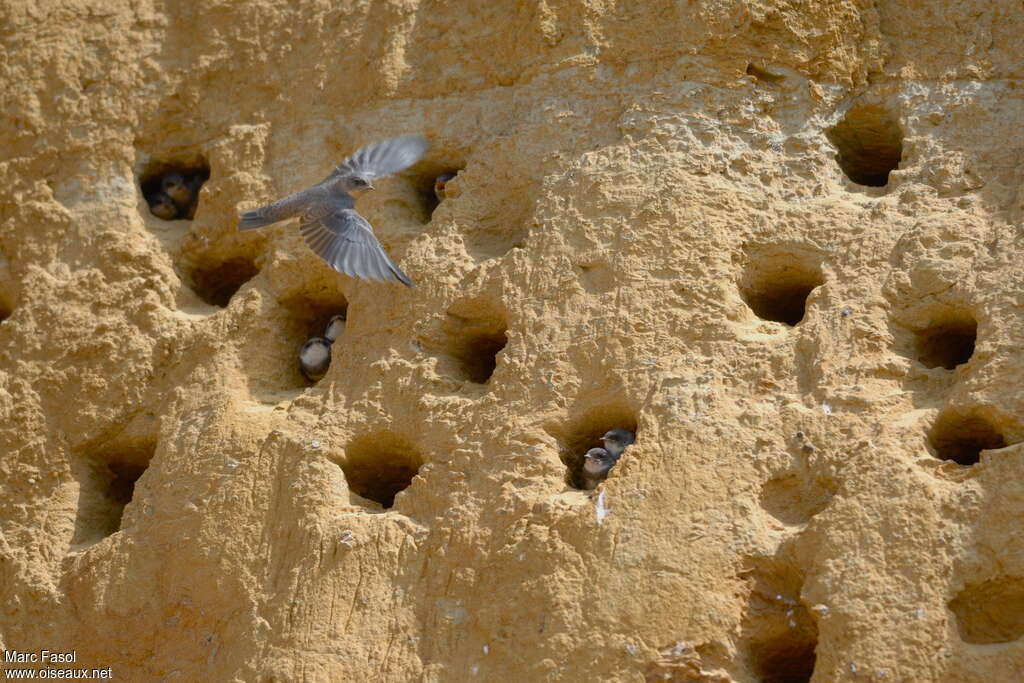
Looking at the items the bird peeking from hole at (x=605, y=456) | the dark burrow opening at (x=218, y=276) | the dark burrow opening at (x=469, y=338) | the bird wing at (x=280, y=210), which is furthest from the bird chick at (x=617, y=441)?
the dark burrow opening at (x=218, y=276)

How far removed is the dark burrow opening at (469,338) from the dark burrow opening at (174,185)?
125 cm

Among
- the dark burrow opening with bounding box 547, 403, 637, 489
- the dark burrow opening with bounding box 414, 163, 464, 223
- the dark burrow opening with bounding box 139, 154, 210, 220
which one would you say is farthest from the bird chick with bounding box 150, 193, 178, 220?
the dark burrow opening with bounding box 547, 403, 637, 489

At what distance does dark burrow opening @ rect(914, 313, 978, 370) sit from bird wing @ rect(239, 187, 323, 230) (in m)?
1.89

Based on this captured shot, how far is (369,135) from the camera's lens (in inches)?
199

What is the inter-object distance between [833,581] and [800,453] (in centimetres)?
40

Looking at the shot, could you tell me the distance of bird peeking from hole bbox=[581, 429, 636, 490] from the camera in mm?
4141

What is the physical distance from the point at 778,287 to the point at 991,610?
1.19 m

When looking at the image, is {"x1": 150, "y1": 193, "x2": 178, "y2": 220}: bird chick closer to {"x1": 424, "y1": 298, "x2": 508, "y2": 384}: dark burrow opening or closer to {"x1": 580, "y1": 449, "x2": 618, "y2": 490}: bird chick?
{"x1": 424, "y1": 298, "x2": 508, "y2": 384}: dark burrow opening

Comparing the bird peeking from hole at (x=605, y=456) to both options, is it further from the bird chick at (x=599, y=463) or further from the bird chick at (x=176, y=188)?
the bird chick at (x=176, y=188)

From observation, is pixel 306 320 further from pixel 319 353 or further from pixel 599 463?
pixel 599 463

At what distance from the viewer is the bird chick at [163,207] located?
5328 mm

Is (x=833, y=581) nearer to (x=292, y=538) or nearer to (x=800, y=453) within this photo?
(x=800, y=453)

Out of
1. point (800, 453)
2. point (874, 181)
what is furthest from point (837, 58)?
point (800, 453)

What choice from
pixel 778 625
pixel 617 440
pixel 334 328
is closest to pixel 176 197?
pixel 334 328
